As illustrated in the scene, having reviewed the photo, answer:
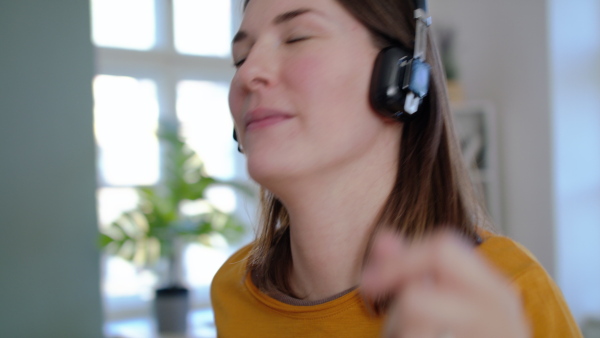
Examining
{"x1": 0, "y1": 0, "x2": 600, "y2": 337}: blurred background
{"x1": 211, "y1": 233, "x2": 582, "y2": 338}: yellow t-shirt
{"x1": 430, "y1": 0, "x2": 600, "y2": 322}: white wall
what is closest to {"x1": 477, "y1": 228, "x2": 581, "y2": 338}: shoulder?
{"x1": 211, "y1": 233, "x2": 582, "y2": 338}: yellow t-shirt

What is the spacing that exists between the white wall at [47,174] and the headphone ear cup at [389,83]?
2.58 feet

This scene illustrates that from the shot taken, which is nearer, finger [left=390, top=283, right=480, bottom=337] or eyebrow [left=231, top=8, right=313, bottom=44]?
finger [left=390, top=283, right=480, bottom=337]

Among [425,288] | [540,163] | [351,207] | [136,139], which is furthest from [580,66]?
[425,288]

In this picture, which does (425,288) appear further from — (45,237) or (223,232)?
(223,232)

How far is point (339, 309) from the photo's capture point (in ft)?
2.75

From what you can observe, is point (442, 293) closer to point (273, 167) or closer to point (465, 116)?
point (273, 167)

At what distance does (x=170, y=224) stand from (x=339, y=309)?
8.13ft

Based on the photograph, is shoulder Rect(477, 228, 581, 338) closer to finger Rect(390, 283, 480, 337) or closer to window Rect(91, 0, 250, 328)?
finger Rect(390, 283, 480, 337)

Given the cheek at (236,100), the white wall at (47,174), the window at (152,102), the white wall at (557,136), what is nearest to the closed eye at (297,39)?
the cheek at (236,100)

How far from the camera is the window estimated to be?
371 cm

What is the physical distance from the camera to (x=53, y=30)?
125 cm

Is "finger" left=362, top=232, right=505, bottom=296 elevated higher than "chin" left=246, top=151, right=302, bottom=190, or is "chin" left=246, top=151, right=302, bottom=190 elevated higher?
"chin" left=246, top=151, right=302, bottom=190

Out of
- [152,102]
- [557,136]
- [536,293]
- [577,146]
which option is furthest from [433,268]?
[152,102]

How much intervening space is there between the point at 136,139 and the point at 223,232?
1.00 m
